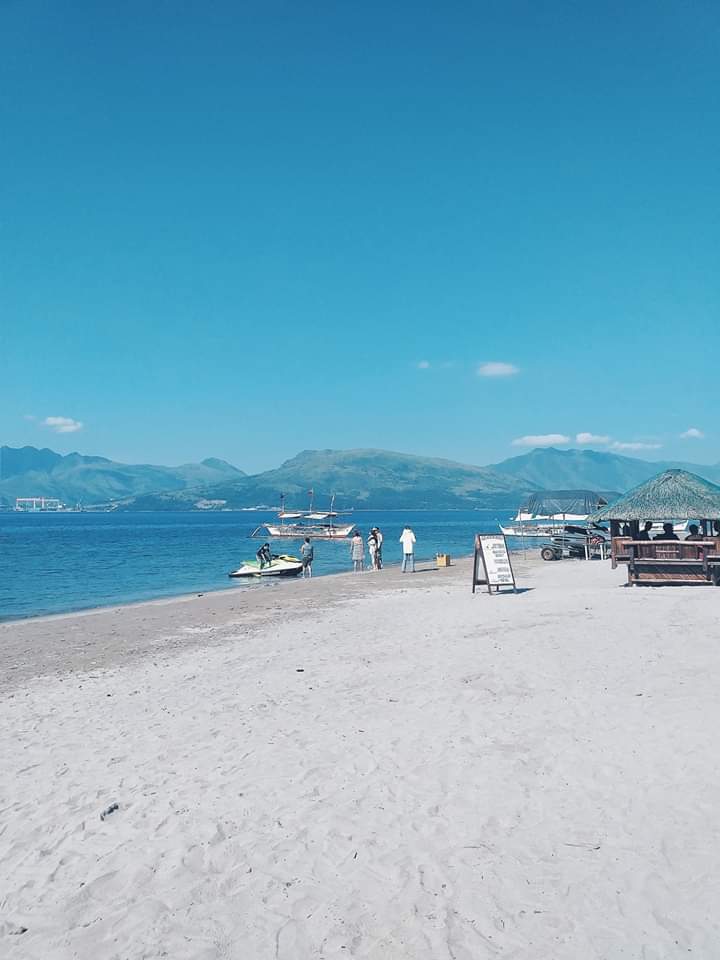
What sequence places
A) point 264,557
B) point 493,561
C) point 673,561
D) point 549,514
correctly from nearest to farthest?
1. point 493,561
2. point 673,561
3. point 264,557
4. point 549,514

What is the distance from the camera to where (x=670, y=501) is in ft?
67.8

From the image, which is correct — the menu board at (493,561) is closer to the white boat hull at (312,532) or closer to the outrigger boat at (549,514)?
the outrigger boat at (549,514)

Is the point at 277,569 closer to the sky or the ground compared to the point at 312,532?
closer to the sky

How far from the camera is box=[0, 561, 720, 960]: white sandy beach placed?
410cm

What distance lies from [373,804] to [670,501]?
17.4m

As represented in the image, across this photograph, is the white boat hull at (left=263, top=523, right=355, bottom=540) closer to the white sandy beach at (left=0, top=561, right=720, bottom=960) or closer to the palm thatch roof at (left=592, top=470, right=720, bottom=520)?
the palm thatch roof at (left=592, top=470, right=720, bottom=520)

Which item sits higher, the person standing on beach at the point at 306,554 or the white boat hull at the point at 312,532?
the person standing on beach at the point at 306,554

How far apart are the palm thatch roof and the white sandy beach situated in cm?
928

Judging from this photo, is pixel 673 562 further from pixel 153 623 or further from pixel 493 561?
pixel 153 623

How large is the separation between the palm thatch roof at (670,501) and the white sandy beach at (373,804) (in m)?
9.28

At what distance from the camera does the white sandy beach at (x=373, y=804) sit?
4.10m

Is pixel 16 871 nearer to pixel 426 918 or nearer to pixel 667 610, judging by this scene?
pixel 426 918

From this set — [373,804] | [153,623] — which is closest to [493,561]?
[153,623]

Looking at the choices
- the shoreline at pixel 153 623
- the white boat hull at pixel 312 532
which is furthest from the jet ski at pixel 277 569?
the white boat hull at pixel 312 532
